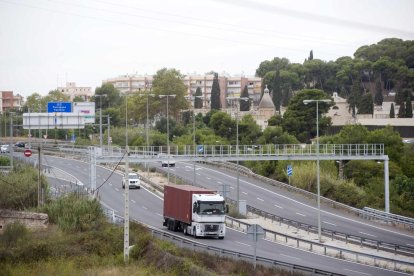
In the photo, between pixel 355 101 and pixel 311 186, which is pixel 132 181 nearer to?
pixel 311 186

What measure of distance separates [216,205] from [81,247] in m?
10.1

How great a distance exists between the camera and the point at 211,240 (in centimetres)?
4494

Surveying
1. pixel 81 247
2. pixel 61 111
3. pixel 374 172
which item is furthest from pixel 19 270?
pixel 374 172

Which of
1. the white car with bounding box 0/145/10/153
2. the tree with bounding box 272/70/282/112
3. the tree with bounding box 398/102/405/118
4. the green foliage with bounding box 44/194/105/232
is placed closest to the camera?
the green foliage with bounding box 44/194/105/232

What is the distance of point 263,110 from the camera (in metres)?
139

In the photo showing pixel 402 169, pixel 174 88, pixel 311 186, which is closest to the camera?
pixel 311 186

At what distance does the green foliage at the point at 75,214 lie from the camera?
43375 millimetres

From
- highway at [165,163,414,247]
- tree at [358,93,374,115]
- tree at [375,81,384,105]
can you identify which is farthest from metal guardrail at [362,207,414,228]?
tree at [375,81,384,105]

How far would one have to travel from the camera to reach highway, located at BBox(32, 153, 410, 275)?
3688cm

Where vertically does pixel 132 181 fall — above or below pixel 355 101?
below

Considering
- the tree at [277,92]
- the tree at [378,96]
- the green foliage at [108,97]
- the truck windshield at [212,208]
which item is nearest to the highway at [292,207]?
the truck windshield at [212,208]

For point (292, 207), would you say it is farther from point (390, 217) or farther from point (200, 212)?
point (200, 212)

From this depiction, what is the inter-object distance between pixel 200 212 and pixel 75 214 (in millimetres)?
7301

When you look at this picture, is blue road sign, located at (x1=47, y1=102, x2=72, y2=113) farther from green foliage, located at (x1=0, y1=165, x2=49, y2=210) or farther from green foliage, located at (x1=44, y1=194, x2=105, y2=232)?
green foliage, located at (x1=44, y1=194, x2=105, y2=232)
